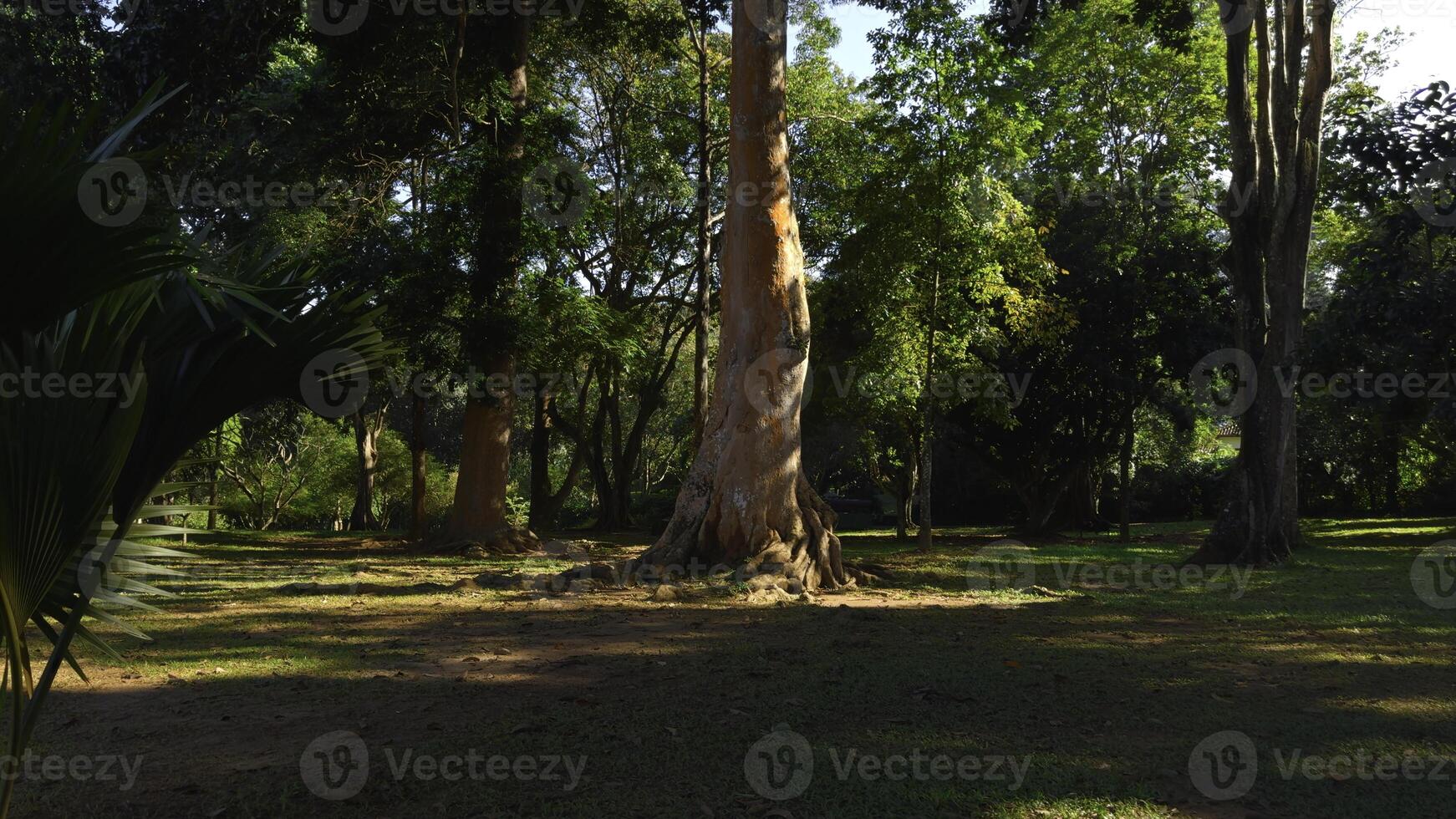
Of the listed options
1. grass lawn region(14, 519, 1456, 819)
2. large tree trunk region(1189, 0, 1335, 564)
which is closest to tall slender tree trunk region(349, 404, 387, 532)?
grass lawn region(14, 519, 1456, 819)

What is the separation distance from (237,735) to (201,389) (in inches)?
85.3

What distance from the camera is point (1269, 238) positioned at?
1487 cm

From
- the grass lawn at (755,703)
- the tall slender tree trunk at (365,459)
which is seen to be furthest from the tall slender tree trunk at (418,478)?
the grass lawn at (755,703)

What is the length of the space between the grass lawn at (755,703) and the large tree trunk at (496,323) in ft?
19.4

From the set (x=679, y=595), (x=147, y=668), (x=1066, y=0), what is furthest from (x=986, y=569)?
(x=147, y=668)

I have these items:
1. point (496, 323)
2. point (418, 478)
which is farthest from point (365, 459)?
point (496, 323)

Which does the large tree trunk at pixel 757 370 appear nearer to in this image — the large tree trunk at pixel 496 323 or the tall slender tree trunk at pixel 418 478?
the large tree trunk at pixel 496 323

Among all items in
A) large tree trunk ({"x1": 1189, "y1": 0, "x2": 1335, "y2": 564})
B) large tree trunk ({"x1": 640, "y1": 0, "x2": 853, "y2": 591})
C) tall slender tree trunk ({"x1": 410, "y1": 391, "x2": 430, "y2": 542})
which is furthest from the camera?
tall slender tree trunk ({"x1": 410, "y1": 391, "x2": 430, "y2": 542})

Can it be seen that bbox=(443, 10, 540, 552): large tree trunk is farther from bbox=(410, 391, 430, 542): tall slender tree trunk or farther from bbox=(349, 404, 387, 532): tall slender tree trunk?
bbox=(349, 404, 387, 532): tall slender tree trunk

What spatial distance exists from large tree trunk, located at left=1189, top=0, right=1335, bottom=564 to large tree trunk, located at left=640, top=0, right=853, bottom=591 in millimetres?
6386

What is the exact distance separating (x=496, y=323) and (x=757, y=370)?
529 cm

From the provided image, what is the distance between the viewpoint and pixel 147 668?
706cm

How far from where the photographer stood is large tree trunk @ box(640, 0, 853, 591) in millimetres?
11844

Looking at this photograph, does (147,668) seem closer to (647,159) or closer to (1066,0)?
(1066,0)
